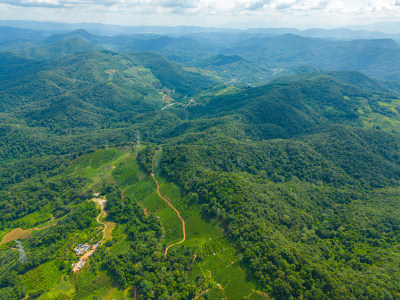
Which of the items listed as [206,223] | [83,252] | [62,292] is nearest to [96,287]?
[62,292]

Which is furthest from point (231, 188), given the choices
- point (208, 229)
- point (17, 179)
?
point (17, 179)

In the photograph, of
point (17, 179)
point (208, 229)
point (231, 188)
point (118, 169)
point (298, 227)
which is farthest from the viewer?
point (17, 179)

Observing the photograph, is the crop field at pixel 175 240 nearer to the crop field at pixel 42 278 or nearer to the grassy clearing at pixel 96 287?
the grassy clearing at pixel 96 287

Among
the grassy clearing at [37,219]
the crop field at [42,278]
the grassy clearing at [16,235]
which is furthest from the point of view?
the grassy clearing at [37,219]

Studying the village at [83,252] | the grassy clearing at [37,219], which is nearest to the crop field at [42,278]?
the village at [83,252]

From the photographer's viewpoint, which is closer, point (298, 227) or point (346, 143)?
point (298, 227)

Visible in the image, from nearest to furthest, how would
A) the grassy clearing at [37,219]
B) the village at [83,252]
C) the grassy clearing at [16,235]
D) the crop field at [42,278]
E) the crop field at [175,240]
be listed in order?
1. the crop field at [175,240]
2. the crop field at [42,278]
3. the village at [83,252]
4. the grassy clearing at [16,235]
5. the grassy clearing at [37,219]

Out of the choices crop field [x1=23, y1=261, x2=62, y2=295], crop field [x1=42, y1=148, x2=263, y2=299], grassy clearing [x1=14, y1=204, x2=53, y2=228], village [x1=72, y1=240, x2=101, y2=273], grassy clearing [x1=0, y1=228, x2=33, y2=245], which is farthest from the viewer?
grassy clearing [x1=14, y1=204, x2=53, y2=228]

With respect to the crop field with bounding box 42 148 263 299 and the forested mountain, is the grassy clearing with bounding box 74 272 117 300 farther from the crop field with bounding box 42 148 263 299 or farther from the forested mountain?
the forested mountain

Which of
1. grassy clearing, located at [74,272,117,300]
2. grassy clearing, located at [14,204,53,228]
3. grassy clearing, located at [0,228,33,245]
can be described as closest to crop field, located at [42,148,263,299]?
grassy clearing, located at [74,272,117,300]

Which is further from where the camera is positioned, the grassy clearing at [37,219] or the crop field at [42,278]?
the grassy clearing at [37,219]

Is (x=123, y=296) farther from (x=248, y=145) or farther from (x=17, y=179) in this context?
(x=17, y=179)
